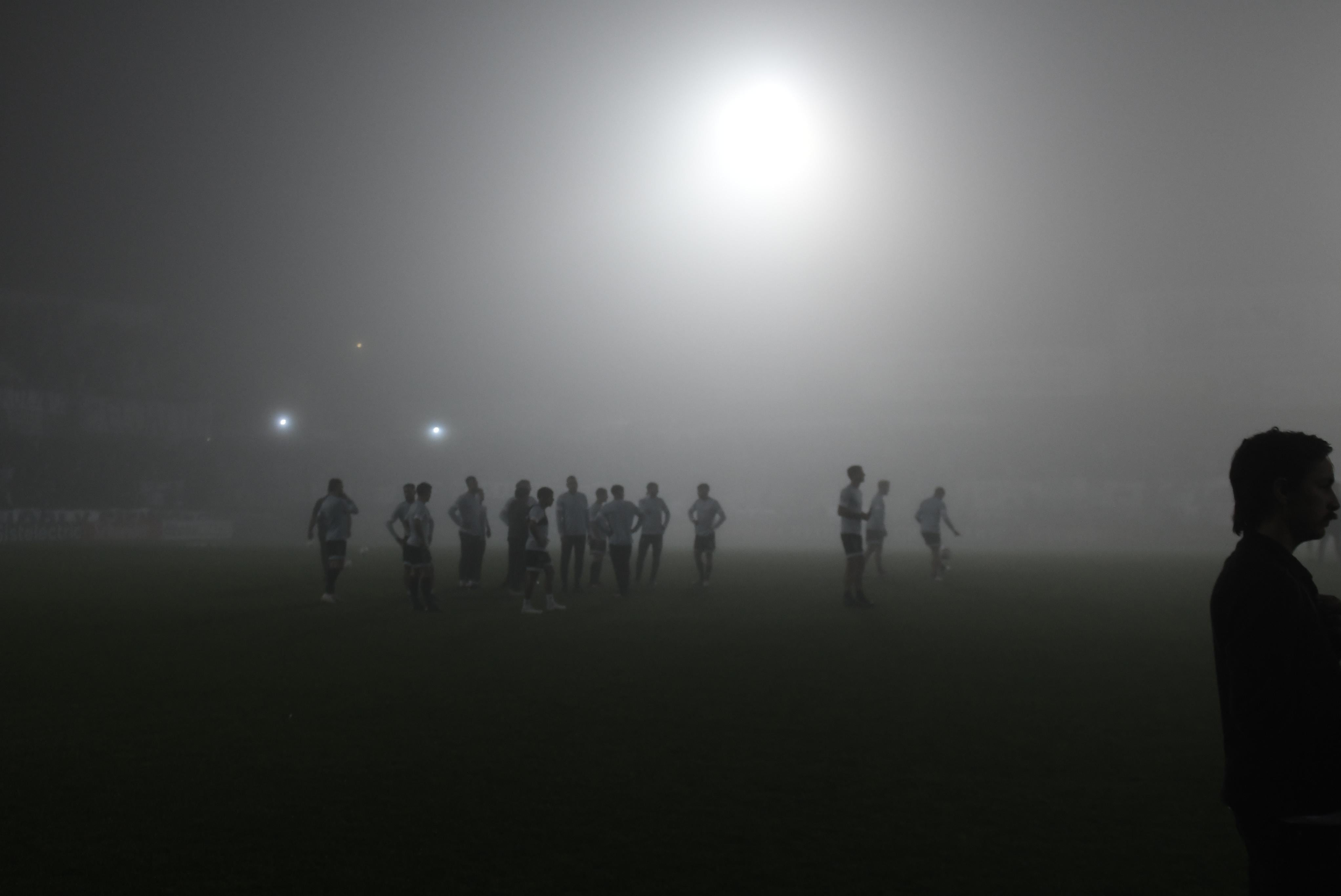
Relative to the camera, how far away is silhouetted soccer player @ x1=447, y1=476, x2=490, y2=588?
19.4 meters

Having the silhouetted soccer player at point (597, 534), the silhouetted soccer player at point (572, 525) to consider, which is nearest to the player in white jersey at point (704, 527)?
the silhouetted soccer player at point (597, 534)

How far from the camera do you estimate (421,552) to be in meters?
15.7

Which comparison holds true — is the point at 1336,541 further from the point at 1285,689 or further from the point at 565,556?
the point at 1285,689

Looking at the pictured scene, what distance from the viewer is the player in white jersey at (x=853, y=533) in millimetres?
15789

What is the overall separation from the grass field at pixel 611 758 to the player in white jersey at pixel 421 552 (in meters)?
1.55

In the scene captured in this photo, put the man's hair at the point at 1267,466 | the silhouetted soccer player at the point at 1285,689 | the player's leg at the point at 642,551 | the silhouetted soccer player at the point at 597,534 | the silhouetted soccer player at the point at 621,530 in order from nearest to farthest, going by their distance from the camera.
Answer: the silhouetted soccer player at the point at 1285,689, the man's hair at the point at 1267,466, the silhouetted soccer player at the point at 621,530, the silhouetted soccer player at the point at 597,534, the player's leg at the point at 642,551

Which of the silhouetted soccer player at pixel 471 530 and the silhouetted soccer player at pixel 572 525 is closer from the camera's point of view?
the silhouetted soccer player at pixel 572 525

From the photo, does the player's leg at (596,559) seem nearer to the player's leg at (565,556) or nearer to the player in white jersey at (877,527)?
the player's leg at (565,556)

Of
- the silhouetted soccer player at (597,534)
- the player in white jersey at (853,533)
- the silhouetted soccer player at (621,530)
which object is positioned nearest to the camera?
the player in white jersey at (853,533)

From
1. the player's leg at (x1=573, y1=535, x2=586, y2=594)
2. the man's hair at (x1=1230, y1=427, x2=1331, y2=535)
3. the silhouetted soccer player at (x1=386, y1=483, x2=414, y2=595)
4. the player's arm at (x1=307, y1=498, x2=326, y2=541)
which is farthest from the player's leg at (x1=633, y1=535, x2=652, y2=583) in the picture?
the man's hair at (x1=1230, y1=427, x2=1331, y2=535)

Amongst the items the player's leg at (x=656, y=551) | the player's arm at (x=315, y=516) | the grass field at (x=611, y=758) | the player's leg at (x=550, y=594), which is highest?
the player's arm at (x=315, y=516)

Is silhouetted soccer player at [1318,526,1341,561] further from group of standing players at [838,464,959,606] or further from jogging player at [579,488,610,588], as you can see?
jogging player at [579,488,610,588]

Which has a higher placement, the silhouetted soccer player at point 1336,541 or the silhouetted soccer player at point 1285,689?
the silhouetted soccer player at point 1336,541

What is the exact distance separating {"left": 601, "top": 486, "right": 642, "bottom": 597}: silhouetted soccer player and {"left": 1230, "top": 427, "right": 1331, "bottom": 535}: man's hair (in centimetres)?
1555
